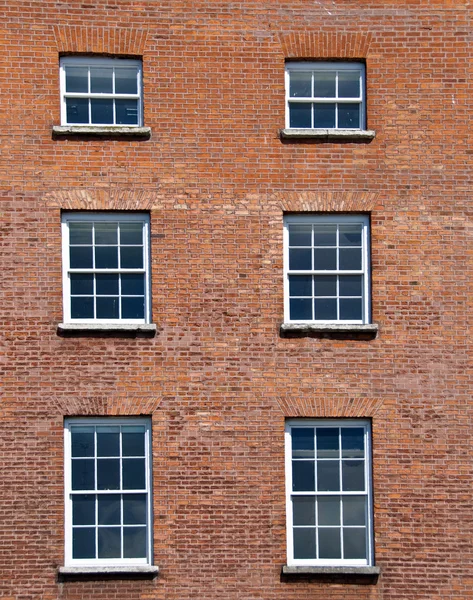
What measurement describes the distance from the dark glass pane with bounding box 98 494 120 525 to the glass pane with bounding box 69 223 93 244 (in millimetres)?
4201

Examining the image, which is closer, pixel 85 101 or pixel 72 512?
pixel 72 512

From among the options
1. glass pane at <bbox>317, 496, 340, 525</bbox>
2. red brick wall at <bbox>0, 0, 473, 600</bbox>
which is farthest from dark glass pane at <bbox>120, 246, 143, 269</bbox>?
glass pane at <bbox>317, 496, 340, 525</bbox>

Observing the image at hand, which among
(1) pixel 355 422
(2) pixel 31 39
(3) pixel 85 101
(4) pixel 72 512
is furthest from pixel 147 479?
(2) pixel 31 39

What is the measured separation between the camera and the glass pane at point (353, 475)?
16.2m

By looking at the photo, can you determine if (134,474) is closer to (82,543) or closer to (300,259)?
(82,543)

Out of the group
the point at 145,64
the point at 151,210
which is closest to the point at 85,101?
the point at 145,64

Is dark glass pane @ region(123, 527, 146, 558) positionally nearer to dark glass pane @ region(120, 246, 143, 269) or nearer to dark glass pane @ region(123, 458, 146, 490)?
dark glass pane @ region(123, 458, 146, 490)

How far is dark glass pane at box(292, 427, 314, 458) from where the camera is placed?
16266 mm

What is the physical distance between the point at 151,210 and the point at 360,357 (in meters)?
4.23

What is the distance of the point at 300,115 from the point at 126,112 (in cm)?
299

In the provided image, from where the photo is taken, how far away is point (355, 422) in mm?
16312

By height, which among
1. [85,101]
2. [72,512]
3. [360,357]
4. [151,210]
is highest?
[85,101]

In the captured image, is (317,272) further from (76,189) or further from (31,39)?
(31,39)

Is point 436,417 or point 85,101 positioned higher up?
point 85,101
